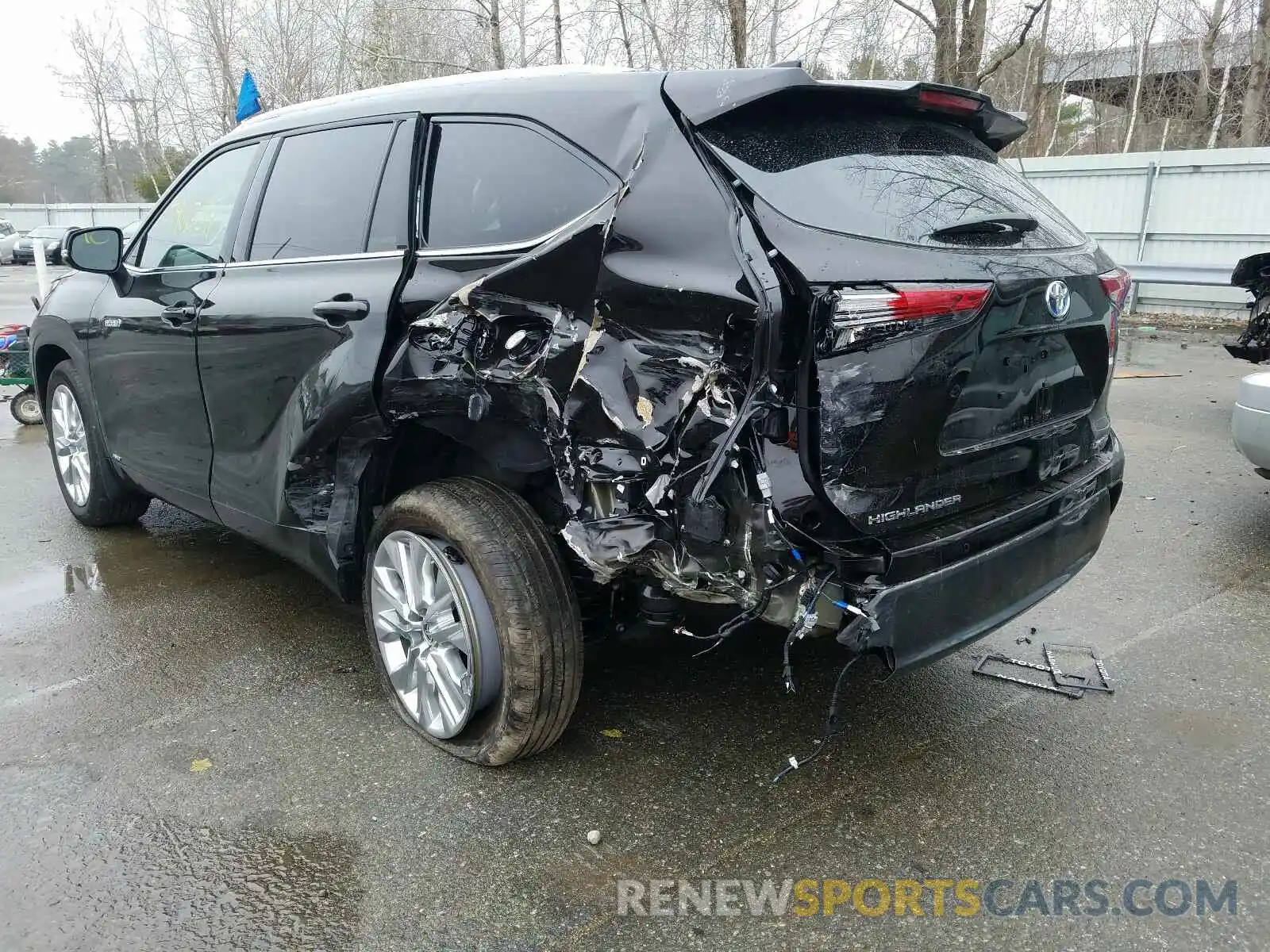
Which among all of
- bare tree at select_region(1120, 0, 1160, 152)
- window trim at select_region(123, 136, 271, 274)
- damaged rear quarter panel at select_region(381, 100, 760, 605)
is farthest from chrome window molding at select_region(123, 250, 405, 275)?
bare tree at select_region(1120, 0, 1160, 152)

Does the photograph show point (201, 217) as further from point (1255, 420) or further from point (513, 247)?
point (1255, 420)

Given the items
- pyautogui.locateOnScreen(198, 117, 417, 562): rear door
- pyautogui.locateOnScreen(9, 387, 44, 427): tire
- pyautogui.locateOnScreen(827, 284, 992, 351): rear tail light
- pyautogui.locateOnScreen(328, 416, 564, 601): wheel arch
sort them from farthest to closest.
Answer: pyautogui.locateOnScreen(9, 387, 44, 427): tire
pyautogui.locateOnScreen(198, 117, 417, 562): rear door
pyautogui.locateOnScreen(328, 416, 564, 601): wheel arch
pyautogui.locateOnScreen(827, 284, 992, 351): rear tail light

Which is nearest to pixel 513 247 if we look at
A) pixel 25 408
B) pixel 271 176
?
pixel 271 176

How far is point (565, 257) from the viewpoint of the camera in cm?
244

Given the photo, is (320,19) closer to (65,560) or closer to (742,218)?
(65,560)

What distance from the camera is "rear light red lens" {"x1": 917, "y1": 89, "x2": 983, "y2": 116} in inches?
105

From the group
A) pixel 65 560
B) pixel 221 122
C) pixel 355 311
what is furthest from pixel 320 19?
pixel 355 311

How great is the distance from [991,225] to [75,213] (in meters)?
39.8

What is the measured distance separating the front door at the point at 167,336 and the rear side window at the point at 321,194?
0.81 feet

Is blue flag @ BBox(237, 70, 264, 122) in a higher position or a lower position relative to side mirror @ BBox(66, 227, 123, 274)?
higher

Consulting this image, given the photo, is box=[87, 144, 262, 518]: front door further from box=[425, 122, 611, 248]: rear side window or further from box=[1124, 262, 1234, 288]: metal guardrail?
box=[1124, 262, 1234, 288]: metal guardrail

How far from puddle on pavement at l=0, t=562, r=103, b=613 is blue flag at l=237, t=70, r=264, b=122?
3597mm

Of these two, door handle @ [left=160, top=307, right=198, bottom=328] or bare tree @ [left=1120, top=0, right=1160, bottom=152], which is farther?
bare tree @ [left=1120, top=0, right=1160, bottom=152]

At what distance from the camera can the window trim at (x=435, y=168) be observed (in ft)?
8.09
